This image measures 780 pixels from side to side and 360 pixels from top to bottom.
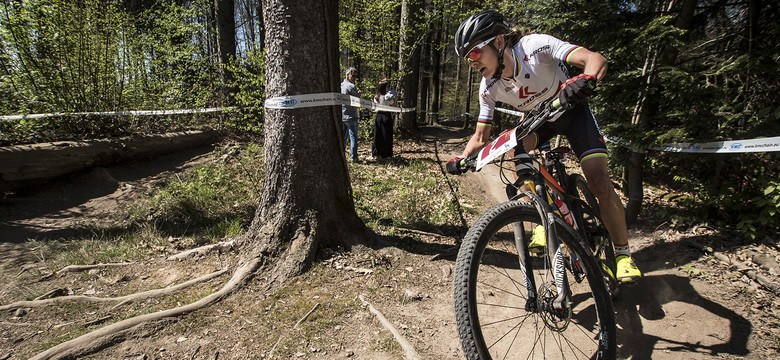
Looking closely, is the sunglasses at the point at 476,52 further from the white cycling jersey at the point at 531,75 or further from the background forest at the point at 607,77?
the background forest at the point at 607,77

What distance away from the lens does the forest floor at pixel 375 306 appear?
2.58 metres

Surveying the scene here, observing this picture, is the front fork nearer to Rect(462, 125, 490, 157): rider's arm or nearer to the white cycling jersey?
Rect(462, 125, 490, 157): rider's arm

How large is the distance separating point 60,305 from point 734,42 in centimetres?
801

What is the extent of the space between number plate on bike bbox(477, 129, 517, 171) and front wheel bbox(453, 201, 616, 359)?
11.4 inches

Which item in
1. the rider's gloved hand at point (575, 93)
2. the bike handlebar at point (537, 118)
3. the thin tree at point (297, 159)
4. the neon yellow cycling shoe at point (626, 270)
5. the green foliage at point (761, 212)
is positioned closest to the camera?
the rider's gloved hand at point (575, 93)

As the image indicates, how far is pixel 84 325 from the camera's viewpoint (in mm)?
2771

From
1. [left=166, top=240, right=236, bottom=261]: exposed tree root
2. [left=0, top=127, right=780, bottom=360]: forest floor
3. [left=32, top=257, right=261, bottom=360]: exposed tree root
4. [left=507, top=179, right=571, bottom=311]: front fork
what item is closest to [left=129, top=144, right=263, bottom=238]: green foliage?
[left=166, top=240, right=236, bottom=261]: exposed tree root

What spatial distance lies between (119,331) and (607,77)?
5.95 metres

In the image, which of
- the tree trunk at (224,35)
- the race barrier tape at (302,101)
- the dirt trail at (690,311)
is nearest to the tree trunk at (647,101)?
the dirt trail at (690,311)

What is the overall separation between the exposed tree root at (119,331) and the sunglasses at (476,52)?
2740mm

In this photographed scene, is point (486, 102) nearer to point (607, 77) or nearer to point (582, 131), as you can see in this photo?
point (582, 131)

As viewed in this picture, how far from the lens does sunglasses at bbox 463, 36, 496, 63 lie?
2.65m

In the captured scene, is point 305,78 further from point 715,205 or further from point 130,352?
point 715,205

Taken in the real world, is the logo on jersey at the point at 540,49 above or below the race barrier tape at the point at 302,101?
above
